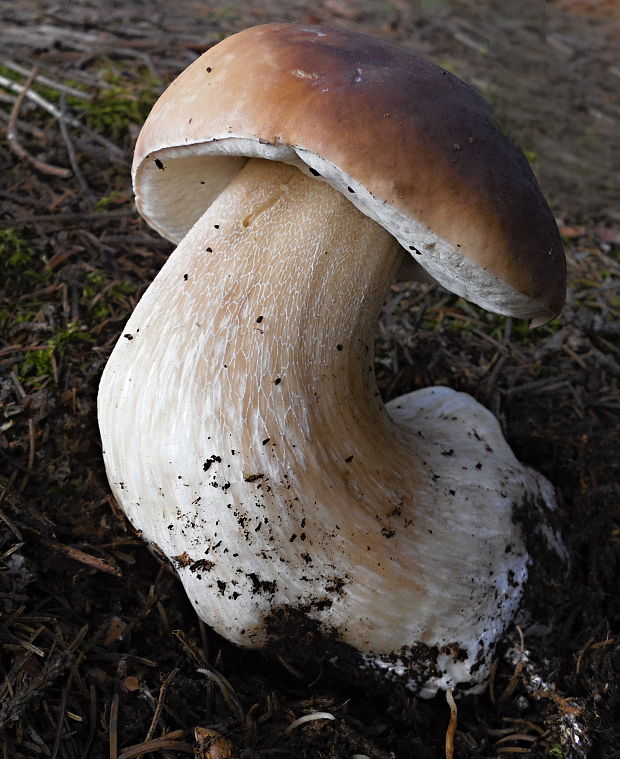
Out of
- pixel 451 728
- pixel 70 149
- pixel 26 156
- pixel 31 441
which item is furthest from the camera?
pixel 70 149

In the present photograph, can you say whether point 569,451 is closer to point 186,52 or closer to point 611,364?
point 611,364

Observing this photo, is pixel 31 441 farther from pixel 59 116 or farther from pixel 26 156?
pixel 59 116

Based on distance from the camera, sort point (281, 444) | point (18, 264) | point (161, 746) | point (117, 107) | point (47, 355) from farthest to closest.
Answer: point (117, 107) → point (18, 264) → point (47, 355) → point (281, 444) → point (161, 746)

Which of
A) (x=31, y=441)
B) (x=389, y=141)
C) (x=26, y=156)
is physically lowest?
(x=31, y=441)

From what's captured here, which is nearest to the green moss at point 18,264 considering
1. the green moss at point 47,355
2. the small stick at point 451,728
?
the green moss at point 47,355

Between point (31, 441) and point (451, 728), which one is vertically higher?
point (31, 441)

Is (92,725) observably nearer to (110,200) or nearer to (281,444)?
(281,444)

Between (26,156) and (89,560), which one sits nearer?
(89,560)

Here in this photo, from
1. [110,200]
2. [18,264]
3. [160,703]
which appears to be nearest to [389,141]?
[160,703]

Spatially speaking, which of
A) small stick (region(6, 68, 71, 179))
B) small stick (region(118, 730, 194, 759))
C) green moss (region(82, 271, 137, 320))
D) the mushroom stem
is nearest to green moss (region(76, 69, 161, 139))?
small stick (region(6, 68, 71, 179))
